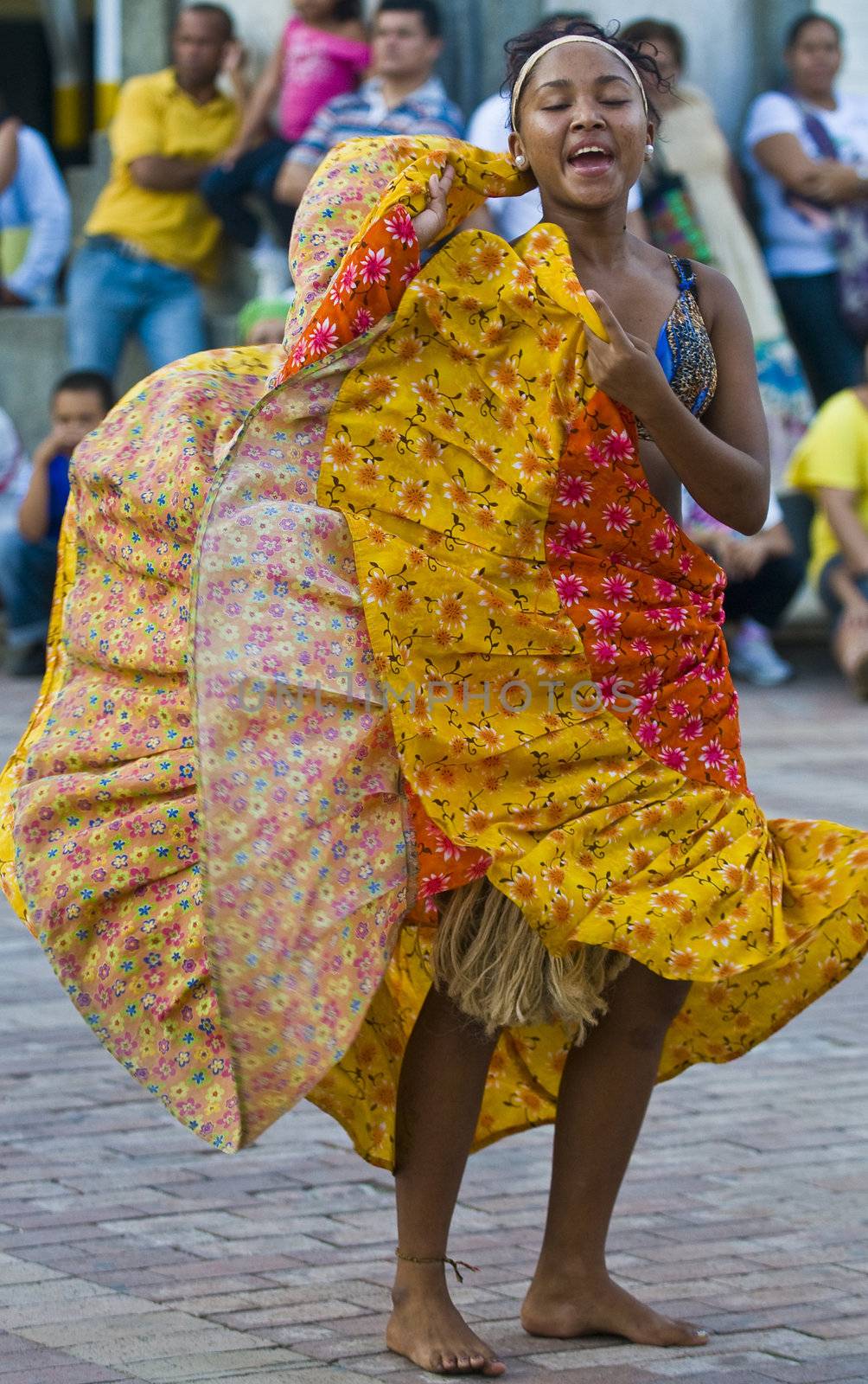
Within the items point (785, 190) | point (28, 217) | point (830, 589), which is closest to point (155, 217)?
point (28, 217)

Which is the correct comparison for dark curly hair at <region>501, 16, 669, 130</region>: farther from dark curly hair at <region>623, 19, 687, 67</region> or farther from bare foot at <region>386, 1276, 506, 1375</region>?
dark curly hair at <region>623, 19, 687, 67</region>

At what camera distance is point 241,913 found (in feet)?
9.21

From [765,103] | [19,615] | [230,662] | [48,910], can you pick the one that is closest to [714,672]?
[230,662]

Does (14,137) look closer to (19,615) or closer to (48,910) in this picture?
(19,615)

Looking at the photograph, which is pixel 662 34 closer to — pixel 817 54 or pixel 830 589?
pixel 817 54

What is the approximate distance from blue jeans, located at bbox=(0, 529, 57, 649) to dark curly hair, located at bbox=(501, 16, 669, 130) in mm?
6304

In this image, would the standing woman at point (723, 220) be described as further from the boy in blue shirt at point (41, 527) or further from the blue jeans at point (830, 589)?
the boy in blue shirt at point (41, 527)

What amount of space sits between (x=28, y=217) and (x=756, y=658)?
4.23m

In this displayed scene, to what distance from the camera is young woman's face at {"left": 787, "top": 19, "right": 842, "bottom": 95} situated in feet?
33.4

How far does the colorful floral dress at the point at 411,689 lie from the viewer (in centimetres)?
295

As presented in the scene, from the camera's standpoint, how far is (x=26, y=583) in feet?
31.2

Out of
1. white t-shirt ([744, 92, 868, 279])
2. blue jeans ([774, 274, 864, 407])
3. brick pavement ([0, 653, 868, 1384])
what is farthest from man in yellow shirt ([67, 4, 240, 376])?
brick pavement ([0, 653, 868, 1384])

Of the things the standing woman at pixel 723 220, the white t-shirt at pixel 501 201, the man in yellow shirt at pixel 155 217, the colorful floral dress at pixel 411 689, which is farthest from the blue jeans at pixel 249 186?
the colorful floral dress at pixel 411 689

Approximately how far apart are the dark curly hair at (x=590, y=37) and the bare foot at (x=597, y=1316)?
1834mm
